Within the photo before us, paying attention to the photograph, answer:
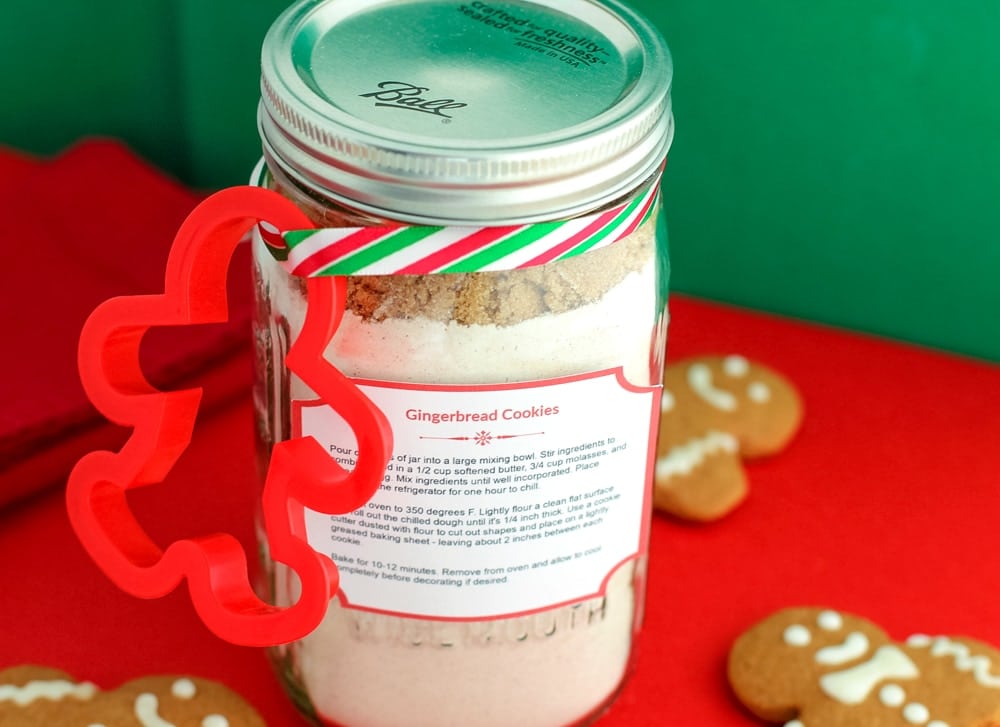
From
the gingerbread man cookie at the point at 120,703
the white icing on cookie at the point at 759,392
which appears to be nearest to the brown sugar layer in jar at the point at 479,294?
the gingerbread man cookie at the point at 120,703

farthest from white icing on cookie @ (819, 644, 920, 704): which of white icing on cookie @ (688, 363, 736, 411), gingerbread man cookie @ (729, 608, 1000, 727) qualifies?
white icing on cookie @ (688, 363, 736, 411)

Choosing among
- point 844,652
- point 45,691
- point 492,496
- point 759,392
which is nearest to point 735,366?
point 759,392

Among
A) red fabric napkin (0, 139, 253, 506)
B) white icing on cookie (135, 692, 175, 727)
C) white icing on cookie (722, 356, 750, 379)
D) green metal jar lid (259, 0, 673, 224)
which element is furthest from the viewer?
white icing on cookie (722, 356, 750, 379)

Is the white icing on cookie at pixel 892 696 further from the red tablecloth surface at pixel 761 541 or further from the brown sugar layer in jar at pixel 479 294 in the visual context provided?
the brown sugar layer in jar at pixel 479 294

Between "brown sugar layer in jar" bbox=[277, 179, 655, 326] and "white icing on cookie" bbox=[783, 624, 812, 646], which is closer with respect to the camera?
"brown sugar layer in jar" bbox=[277, 179, 655, 326]

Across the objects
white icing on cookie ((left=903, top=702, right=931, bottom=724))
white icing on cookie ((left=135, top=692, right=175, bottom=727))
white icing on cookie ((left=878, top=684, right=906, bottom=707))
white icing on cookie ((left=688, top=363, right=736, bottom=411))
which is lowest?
white icing on cookie ((left=135, top=692, right=175, bottom=727))

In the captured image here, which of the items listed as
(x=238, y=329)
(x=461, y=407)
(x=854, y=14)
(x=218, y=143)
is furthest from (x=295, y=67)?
(x=218, y=143)

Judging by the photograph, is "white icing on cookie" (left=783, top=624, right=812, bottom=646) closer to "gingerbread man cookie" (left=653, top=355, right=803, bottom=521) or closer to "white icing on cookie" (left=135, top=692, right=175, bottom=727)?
"gingerbread man cookie" (left=653, top=355, right=803, bottom=521)
